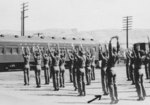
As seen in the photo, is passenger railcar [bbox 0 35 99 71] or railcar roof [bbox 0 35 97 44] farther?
railcar roof [bbox 0 35 97 44]

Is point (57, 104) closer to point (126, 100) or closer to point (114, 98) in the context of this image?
point (114, 98)

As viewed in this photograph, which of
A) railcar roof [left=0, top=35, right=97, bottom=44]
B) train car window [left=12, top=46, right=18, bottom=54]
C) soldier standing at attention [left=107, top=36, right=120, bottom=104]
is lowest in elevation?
soldier standing at attention [left=107, top=36, right=120, bottom=104]

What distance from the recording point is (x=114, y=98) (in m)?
8.23

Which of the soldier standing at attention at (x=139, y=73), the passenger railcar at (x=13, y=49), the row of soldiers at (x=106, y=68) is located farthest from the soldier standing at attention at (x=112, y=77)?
the passenger railcar at (x=13, y=49)

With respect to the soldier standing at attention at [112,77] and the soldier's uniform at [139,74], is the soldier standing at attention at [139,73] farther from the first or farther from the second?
the soldier standing at attention at [112,77]

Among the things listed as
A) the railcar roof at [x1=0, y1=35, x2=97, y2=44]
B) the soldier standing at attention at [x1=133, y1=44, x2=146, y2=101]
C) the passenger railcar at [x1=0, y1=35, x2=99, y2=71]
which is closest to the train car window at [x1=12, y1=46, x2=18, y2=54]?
the passenger railcar at [x1=0, y1=35, x2=99, y2=71]

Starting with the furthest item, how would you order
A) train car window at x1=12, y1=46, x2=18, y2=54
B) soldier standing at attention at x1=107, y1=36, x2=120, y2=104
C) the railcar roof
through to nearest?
train car window at x1=12, y1=46, x2=18, y2=54
the railcar roof
soldier standing at attention at x1=107, y1=36, x2=120, y2=104

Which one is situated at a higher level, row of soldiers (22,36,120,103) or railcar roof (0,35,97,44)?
railcar roof (0,35,97,44)

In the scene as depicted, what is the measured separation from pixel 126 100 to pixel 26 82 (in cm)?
656

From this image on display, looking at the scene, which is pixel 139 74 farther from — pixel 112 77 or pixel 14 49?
pixel 14 49

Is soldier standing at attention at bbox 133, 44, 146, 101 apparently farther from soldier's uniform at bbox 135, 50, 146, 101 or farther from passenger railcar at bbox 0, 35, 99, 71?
passenger railcar at bbox 0, 35, 99, 71

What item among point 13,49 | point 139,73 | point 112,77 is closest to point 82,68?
point 112,77

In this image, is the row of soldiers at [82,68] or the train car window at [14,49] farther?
the train car window at [14,49]

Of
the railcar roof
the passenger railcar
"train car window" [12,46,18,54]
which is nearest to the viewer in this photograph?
the passenger railcar
